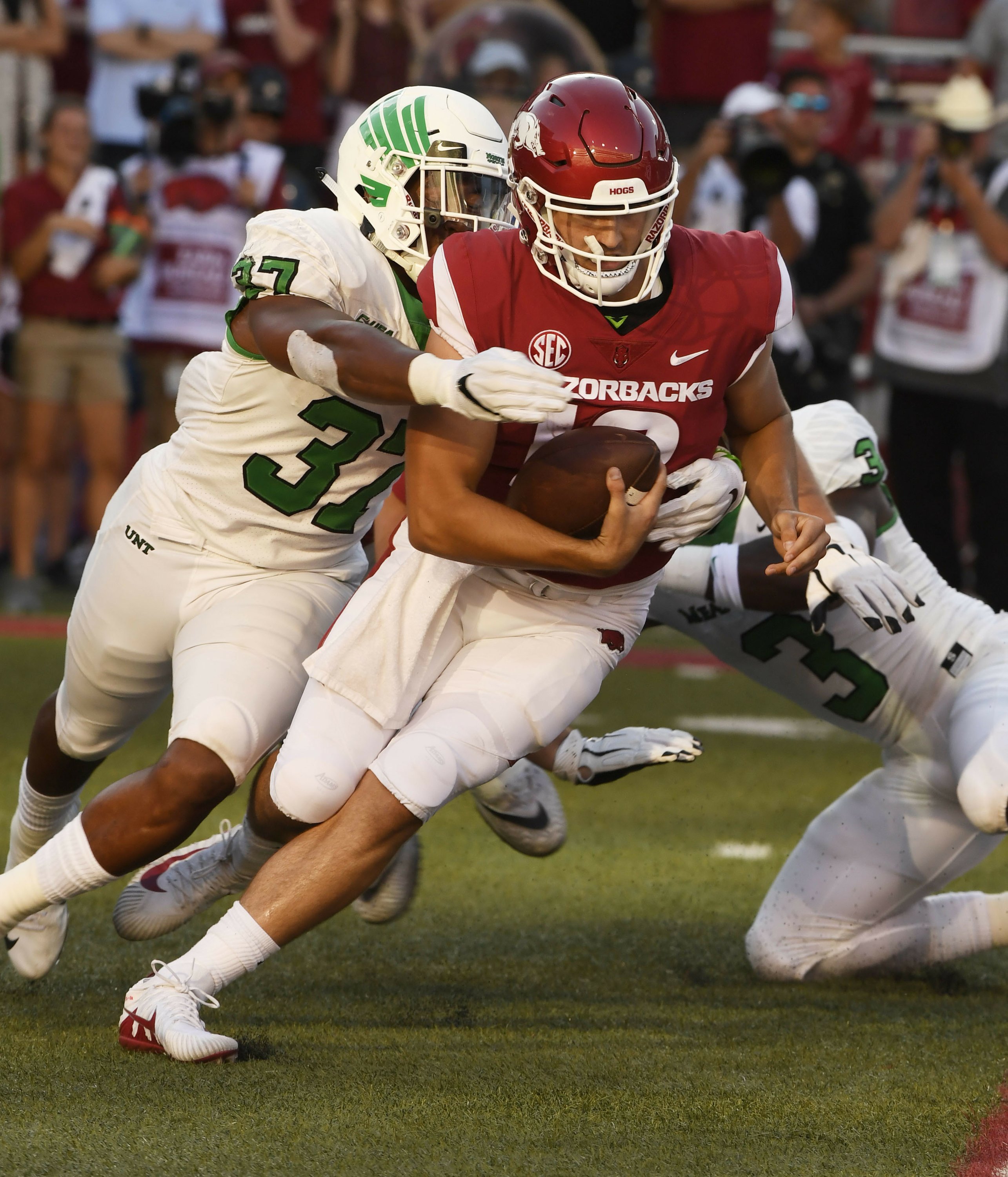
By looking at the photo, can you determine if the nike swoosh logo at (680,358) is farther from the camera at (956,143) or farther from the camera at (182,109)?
the camera at (182,109)

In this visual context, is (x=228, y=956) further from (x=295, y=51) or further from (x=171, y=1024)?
(x=295, y=51)

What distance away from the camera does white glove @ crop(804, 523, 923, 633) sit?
3.05 m

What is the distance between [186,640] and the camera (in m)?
3.16

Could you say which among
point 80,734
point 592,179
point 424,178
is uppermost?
point 592,179

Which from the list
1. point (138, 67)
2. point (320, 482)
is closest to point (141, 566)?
point (320, 482)

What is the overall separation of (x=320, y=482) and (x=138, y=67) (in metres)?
5.43

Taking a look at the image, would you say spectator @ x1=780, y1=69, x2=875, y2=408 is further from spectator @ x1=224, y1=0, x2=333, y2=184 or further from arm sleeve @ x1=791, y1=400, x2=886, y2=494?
arm sleeve @ x1=791, y1=400, x2=886, y2=494

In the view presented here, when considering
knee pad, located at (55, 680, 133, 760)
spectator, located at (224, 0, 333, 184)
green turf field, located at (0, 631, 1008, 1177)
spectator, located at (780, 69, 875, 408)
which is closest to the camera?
green turf field, located at (0, 631, 1008, 1177)

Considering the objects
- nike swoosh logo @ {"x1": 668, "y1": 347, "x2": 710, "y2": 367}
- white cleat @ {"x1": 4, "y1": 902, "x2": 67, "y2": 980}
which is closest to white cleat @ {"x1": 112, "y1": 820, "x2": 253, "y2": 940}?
white cleat @ {"x1": 4, "y1": 902, "x2": 67, "y2": 980}

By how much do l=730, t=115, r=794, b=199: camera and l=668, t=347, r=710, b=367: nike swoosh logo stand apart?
153 inches

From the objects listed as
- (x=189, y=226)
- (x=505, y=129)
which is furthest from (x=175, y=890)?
(x=505, y=129)

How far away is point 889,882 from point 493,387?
5.02 ft

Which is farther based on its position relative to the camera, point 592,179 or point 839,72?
point 839,72

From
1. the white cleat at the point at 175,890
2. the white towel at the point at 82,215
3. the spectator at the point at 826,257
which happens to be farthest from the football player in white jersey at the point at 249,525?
the white towel at the point at 82,215
